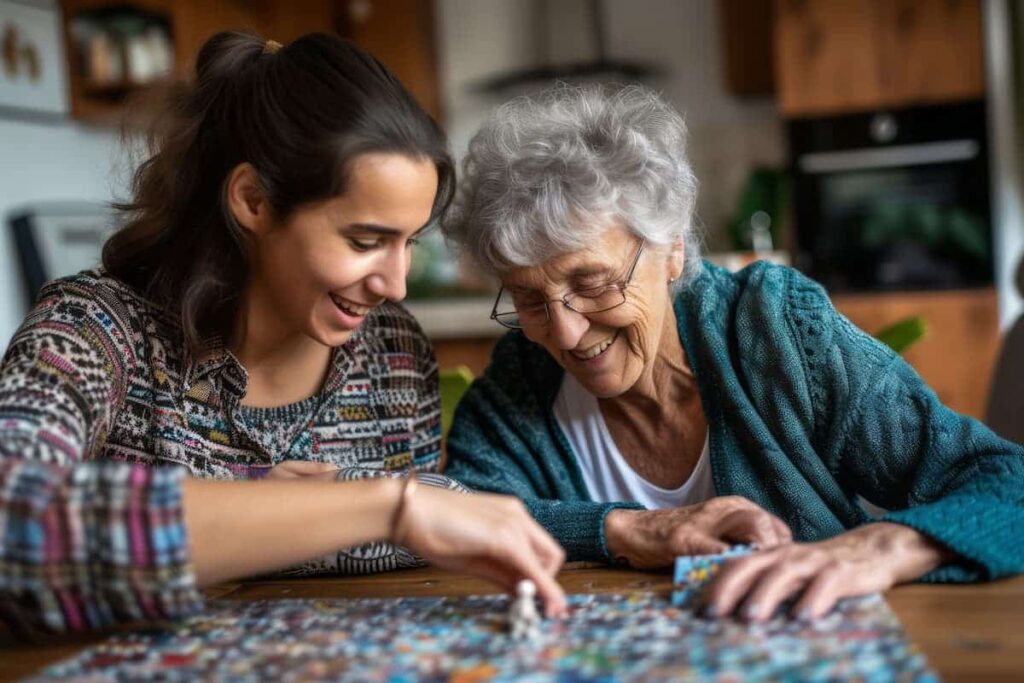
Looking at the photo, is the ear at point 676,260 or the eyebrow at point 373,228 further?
the ear at point 676,260

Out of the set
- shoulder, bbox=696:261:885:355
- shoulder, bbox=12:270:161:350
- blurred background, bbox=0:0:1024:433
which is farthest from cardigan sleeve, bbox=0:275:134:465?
blurred background, bbox=0:0:1024:433

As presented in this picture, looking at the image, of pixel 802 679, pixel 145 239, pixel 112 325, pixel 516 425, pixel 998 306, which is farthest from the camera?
pixel 998 306

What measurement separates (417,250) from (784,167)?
5.28ft

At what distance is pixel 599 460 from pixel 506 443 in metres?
0.16

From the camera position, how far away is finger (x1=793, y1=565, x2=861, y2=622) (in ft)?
3.54

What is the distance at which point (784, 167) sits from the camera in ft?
15.5

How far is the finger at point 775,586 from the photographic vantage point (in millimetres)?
1088

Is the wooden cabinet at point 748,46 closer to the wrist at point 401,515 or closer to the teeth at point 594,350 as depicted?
the teeth at point 594,350

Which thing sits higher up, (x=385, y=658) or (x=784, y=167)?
(x=784, y=167)

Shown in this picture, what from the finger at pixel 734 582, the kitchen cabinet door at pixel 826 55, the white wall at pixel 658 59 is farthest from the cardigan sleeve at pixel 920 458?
the white wall at pixel 658 59

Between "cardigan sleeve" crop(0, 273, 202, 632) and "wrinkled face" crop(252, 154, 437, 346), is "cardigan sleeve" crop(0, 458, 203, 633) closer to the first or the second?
"cardigan sleeve" crop(0, 273, 202, 632)

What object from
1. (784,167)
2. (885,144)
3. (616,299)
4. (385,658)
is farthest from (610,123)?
(784,167)

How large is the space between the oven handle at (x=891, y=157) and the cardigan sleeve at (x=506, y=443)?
2686 mm

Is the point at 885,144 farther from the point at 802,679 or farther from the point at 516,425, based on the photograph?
the point at 802,679
